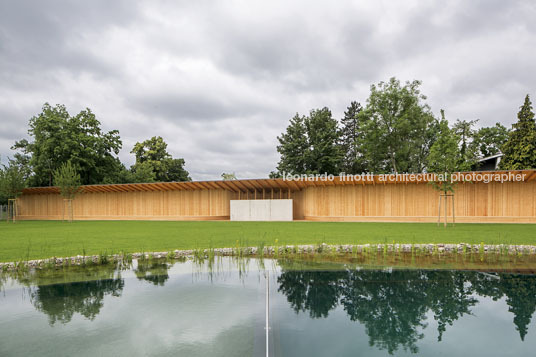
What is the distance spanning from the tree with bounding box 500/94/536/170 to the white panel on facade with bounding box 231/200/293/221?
834 inches

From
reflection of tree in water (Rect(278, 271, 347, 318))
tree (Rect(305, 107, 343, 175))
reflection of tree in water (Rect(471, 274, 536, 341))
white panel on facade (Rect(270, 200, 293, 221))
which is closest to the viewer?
reflection of tree in water (Rect(471, 274, 536, 341))

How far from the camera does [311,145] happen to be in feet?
131

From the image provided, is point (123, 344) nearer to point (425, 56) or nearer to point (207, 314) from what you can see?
point (207, 314)

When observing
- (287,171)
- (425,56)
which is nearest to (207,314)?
(425,56)

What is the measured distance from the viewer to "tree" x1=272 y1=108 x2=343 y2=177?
124 ft

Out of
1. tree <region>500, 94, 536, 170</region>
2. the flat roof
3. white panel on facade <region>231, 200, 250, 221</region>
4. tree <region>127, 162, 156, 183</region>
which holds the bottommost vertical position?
white panel on facade <region>231, 200, 250, 221</region>

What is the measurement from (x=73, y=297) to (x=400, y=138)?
35.7 metres

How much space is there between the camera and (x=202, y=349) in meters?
3.75

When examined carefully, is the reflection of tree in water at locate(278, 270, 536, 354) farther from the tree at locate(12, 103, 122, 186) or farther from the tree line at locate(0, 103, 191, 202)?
the tree at locate(12, 103, 122, 186)

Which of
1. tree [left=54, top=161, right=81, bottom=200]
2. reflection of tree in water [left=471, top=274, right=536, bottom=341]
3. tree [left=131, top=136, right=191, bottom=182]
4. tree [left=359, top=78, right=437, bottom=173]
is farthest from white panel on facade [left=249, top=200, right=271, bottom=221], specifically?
tree [left=131, top=136, right=191, bottom=182]

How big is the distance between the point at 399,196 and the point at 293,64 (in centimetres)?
1133

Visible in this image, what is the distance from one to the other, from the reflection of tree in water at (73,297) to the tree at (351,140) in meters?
38.9

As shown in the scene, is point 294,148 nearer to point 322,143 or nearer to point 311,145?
point 311,145

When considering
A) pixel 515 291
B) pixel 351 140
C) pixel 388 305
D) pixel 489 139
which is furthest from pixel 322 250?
pixel 351 140
